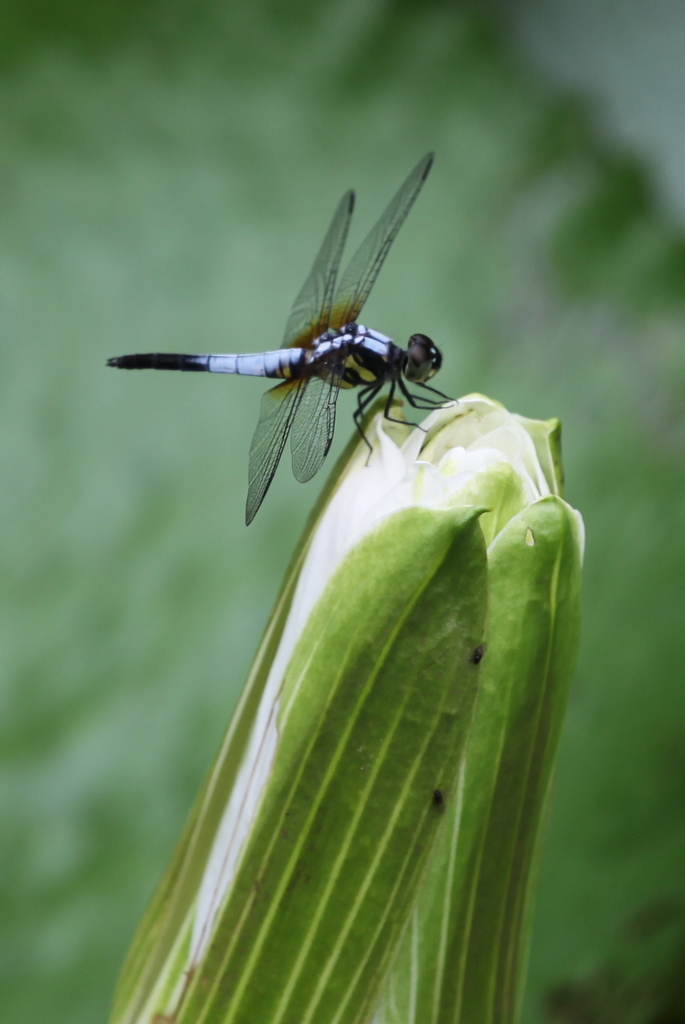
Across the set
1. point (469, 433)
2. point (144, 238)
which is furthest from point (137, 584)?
point (469, 433)

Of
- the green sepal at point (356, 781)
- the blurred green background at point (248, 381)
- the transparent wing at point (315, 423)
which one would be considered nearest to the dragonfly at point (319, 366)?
Answer: the transparent wing at point (315, 423)

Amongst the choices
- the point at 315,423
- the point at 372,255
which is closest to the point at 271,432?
the point at 315,423

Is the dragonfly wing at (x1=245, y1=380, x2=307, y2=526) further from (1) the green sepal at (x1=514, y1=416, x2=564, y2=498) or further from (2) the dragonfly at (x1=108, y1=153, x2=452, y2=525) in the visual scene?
(1) the green sepal at (x1=514, y1=416, x2=564, y2=498)

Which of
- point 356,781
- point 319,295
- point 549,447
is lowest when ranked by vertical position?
point 356,781

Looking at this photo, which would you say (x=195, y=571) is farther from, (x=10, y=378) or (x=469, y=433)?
(x=469, y=433)

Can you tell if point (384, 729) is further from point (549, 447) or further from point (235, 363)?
point (235, 363)

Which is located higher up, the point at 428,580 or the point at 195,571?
the point at 195,571

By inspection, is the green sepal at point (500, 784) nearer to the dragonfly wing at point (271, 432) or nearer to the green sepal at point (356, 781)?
the green sepal at point (356, 781)
